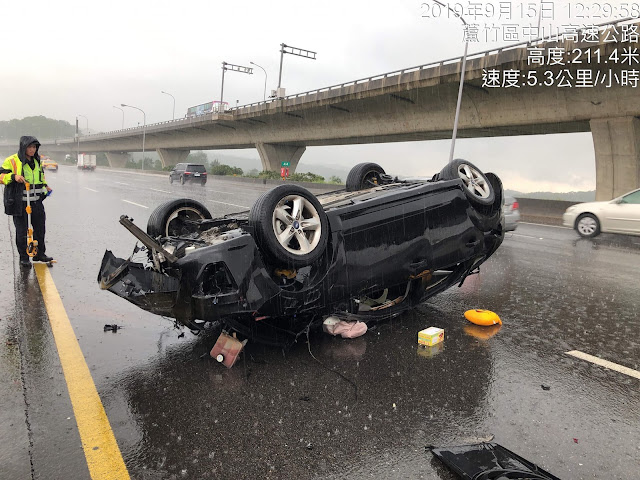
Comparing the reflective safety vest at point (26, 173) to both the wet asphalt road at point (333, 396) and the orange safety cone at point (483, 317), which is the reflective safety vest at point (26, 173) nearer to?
the wet asphalt road at point (333, 396)

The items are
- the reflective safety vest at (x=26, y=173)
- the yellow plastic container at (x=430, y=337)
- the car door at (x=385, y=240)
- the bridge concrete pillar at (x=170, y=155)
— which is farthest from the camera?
the bridge concrete pillar at (x=170, y=155)

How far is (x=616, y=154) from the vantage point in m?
19.5

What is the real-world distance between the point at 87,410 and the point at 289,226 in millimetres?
1782

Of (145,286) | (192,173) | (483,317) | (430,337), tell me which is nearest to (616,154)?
(483,317)

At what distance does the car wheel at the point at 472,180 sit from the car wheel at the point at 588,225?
8.45m

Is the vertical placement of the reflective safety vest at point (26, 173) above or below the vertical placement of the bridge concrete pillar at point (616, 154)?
below

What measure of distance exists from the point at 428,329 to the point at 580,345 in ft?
4.47

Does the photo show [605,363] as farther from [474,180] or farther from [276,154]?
[276,154]

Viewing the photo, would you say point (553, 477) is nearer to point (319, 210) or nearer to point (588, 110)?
point (319, 210)

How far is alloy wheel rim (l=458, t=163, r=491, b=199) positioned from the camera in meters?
4.85

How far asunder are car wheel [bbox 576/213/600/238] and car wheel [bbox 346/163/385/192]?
8690 mm

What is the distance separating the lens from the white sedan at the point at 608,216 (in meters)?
11.1

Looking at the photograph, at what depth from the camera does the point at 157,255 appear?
11.6 ft

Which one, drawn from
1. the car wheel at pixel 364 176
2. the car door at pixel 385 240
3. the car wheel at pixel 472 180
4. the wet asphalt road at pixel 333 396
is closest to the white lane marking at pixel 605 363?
the wet asphalt road at pixel 333 396
